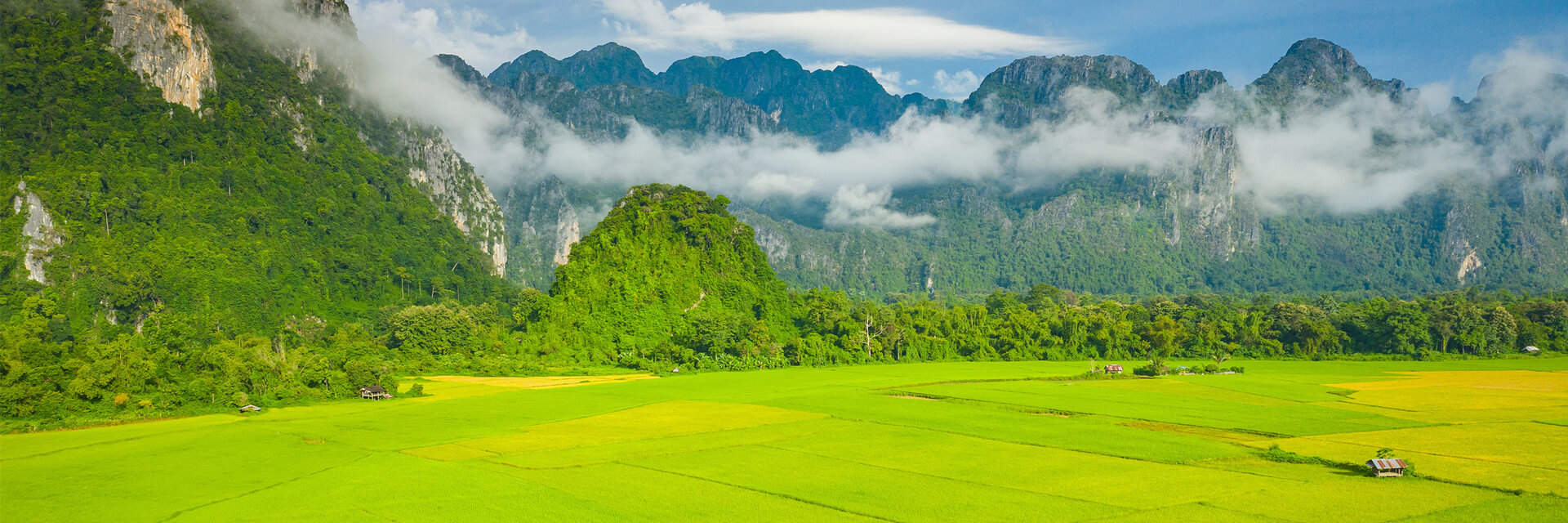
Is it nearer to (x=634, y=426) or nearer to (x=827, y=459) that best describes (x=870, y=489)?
(x=827, y=459)

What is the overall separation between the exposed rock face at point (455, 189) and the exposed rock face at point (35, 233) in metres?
49.5

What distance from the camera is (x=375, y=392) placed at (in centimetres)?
4894

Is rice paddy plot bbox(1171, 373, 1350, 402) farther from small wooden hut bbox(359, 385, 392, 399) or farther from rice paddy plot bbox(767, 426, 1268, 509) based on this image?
small wooden hut bbox(359, 385, 392, 399)

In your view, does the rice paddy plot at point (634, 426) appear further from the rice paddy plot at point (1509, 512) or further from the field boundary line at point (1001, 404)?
the rice paddy plot at point (1509, 512)

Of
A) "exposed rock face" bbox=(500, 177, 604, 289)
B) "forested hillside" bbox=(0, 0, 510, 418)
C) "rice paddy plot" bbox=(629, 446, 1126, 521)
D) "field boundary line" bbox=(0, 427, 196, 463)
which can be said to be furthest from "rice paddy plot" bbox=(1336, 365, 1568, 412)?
"exposed rock face" bbox=(500, 177, 604, 289)

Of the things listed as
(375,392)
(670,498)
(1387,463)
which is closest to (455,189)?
(375,392)

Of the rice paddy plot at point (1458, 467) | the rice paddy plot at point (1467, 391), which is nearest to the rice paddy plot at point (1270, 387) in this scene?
the rice paddy plot at point (1467, 391)

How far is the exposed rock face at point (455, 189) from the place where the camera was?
121062mm

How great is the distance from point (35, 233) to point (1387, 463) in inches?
3303

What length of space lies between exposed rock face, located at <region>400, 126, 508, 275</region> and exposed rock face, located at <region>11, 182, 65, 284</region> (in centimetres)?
4951

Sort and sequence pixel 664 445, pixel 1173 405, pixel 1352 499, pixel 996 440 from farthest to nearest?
pixel 1173 405 < pixel 996 440 < pixel 664 445 < pixel 1352 499

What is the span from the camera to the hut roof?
2519 centimetres

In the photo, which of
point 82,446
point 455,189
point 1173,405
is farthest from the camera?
point 455,189

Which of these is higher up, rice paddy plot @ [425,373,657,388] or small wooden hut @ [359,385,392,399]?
small wooden hut @ [359,385,392,399]
